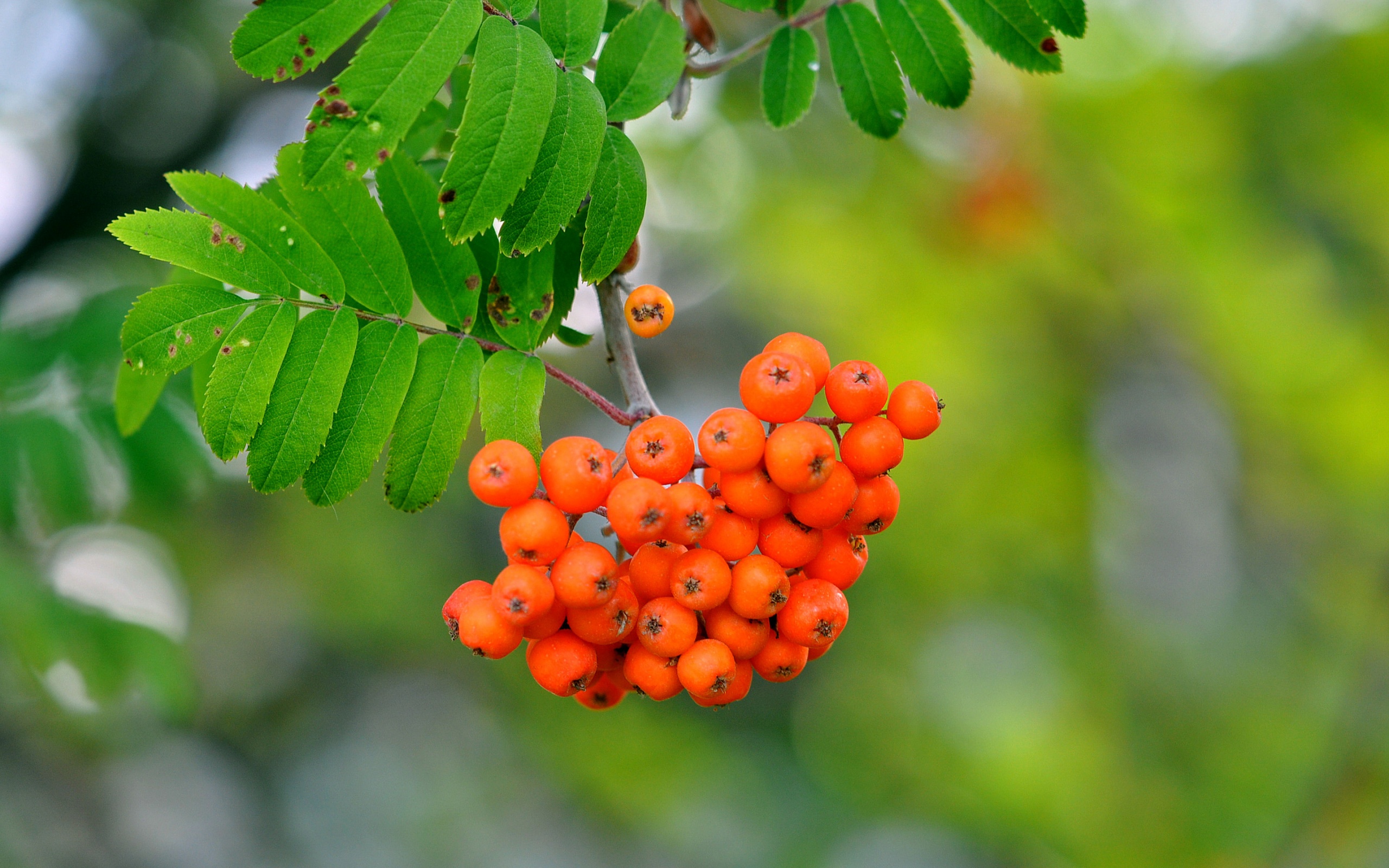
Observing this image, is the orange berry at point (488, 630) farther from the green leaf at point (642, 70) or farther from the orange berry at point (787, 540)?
the green leaf at point (642, 70)

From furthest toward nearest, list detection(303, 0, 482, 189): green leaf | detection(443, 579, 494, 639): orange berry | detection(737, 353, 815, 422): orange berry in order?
detection(443, 579, 494, 639): orange berry → detection(737, 353, 815, 422): orange berry → detection(303, 0, 482, 189): green leaf

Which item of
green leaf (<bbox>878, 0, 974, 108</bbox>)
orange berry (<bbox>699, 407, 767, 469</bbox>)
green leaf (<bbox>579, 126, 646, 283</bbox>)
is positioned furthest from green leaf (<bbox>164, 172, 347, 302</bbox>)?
green leaf (<bbox>878, 0, 974, 108</bbox>)

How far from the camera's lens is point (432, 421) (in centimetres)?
144

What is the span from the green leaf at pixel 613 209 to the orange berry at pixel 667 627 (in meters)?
0.53

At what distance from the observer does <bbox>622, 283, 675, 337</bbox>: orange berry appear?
1340mm

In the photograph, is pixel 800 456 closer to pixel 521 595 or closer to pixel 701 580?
pixel 701 580

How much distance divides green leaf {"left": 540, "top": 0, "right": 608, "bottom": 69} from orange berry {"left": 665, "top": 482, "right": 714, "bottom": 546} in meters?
0.70

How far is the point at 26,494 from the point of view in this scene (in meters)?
2.98

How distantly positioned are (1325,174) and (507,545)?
7.61 m

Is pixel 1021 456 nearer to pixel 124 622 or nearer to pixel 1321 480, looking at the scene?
pixel 1321 480

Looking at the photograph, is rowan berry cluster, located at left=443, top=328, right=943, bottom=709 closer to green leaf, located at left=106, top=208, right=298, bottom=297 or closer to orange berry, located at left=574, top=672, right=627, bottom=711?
orange berry, located at left=574, top=672, right=627, bottom=711

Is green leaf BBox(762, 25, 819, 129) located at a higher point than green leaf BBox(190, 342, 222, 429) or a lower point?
higher

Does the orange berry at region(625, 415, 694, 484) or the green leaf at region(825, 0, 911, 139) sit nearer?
the orange berry at region(625, 415, 694, 484)

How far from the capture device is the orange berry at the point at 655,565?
132 centimetres
